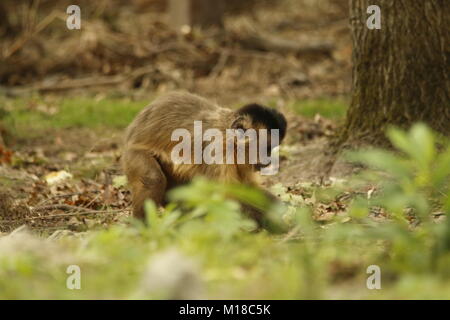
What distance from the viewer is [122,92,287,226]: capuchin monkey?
6445 mm

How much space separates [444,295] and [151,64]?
10585 mm

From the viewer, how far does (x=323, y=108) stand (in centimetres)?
1129

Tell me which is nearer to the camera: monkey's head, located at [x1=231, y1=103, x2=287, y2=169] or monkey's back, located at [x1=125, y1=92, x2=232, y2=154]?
monkey's head, located at [x1=231, y1=103, x2=287, y2=169]

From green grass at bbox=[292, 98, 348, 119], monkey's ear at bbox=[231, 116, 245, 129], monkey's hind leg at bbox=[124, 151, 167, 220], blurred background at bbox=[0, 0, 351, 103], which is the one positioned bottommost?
monkey's hind leg at bbox=[124, 151, 167, 220]

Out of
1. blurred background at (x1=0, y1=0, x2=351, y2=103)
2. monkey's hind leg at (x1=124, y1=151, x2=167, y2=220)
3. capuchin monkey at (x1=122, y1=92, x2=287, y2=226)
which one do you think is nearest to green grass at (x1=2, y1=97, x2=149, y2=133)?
blurred background at (x1=0, y1=0, x2=351, y2=103)

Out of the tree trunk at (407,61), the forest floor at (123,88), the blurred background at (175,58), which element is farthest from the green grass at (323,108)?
the tree trunk at (407,61)

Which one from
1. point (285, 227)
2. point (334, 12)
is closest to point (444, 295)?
point (285, 227)

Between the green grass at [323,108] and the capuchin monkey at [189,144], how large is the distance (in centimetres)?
399

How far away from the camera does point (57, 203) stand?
758cm

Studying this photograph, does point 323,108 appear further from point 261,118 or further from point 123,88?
point 261,118

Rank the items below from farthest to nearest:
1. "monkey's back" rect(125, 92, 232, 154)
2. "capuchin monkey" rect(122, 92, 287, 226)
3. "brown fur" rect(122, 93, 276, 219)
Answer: "monkey's back" rect(125, 92, 232, 154) < "brown fur" rect(122, 93, 276, 219) < "capuchin monkey" rect(122, 92, 287, 226)

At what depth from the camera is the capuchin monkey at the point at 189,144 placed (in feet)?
21.1

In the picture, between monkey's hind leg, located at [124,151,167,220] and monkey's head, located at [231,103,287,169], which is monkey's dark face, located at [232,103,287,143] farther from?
monkey's hind leg, located at [124,151,167,220]

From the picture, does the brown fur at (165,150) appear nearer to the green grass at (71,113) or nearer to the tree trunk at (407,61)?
the tree trunk at (407,61)
